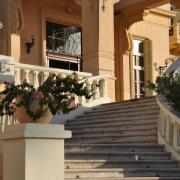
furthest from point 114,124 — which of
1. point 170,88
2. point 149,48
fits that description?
point 149,48

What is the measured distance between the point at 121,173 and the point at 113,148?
1285 millimetres

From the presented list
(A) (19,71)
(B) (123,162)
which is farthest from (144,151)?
(A) (19,71)

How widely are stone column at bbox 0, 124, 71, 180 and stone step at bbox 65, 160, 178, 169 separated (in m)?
2.28

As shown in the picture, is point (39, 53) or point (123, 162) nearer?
point (123, 162)

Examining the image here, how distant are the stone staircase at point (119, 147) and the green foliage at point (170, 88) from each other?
0.85m

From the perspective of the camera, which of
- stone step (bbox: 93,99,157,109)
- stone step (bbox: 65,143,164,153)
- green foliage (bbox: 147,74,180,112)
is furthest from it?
stone step (bbox: 93,99,157,109)

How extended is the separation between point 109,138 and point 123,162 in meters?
2.08

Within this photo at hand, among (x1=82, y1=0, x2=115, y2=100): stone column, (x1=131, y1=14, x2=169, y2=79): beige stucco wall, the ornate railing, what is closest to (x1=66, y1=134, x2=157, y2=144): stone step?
the ornate railing

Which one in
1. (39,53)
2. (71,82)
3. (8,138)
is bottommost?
(8,138)

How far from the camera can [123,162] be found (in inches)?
348

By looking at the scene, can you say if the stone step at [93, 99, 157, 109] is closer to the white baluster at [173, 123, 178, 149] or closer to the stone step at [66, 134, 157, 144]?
the stone step at [66, 134, 157, 144]

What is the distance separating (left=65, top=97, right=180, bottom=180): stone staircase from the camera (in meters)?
8.38

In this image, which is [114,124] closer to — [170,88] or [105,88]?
[170,88]

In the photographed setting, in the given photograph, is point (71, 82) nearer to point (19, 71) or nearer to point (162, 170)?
point (162, 170)
